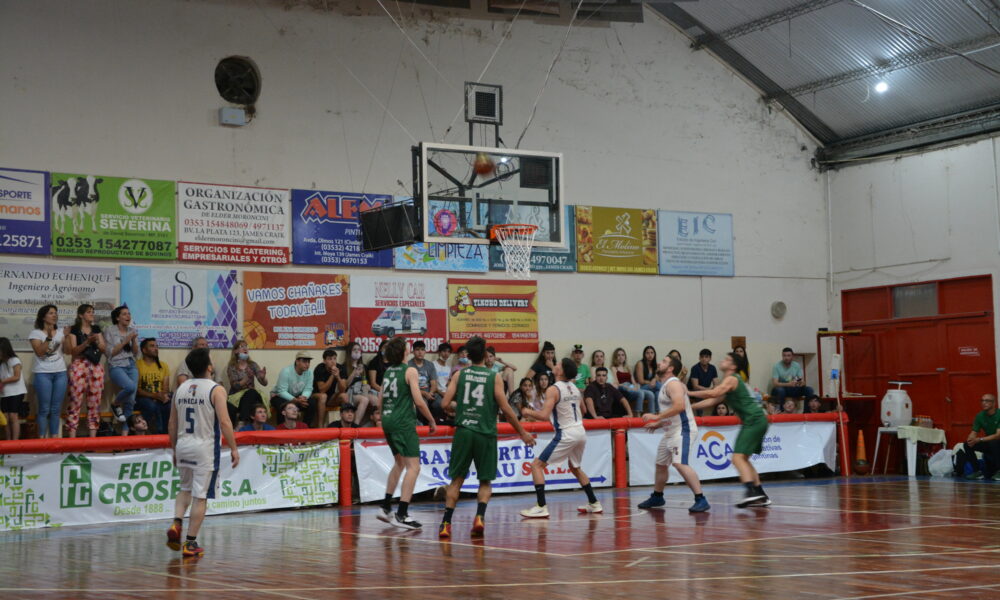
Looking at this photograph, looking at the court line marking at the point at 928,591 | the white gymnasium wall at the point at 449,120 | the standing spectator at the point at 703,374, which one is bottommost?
the court line marking at the point at 928,591

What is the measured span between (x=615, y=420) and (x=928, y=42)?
926 cm

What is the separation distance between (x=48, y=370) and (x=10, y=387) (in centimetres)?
58

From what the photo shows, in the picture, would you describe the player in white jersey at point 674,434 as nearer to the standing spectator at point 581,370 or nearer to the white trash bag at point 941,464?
the standing spectator at point 581,370

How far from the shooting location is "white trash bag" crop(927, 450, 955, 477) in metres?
20.4

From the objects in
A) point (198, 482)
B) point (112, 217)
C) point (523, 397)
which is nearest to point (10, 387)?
point (112, 217)

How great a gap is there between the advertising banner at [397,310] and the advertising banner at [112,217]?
3390mm

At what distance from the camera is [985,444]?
19.2 metres

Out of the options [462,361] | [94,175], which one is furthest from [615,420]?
[94,175]

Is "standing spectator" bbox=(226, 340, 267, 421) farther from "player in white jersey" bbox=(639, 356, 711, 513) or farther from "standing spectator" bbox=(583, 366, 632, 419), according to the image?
"player in white jersey" bbox=(639, 356, 711, 513)

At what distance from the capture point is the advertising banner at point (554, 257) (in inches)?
819

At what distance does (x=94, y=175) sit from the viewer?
17703mm

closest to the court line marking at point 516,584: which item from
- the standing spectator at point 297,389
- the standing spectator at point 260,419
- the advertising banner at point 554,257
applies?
the standing spectator at point 260,419

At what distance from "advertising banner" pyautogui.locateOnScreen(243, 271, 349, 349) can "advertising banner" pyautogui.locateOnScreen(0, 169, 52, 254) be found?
3.31 m

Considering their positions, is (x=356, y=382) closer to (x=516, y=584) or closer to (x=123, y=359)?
(x=123, y=359)
